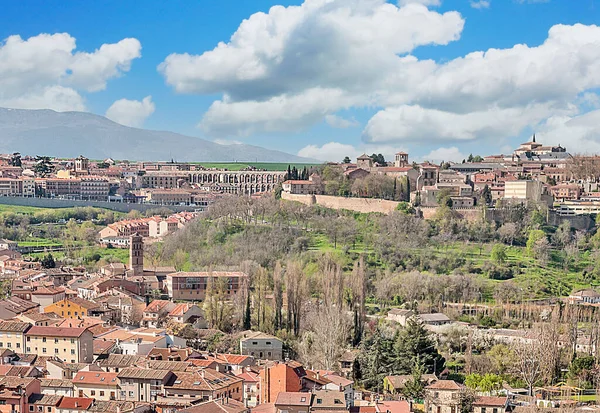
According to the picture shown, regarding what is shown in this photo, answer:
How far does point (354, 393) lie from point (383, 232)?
1866 cm

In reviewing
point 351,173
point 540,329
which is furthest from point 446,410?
point 351,173

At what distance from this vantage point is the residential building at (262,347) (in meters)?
24.5

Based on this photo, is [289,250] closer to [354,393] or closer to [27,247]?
[27,247]

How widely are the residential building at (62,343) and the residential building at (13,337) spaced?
13cm

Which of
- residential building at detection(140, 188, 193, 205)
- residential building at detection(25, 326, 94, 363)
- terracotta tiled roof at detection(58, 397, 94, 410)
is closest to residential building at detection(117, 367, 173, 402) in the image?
terracotta tiled roof at detection(58, 397, 94, 410)

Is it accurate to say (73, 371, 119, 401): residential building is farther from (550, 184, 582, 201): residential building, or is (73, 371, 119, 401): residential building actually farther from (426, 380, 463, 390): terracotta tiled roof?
(550, 184, 582, 201): residential building

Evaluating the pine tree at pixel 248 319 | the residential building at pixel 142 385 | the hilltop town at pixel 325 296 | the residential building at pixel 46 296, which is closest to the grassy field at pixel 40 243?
the hilltop town at pixel 325 296

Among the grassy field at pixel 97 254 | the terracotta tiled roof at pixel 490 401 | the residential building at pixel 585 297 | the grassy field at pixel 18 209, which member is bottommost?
the terracotta tiled roof at pixel 490 401

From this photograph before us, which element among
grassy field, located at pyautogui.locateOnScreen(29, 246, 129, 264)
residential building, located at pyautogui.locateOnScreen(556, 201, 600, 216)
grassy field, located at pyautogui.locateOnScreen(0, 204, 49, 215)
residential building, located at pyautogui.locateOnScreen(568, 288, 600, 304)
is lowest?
residential building, located at pyautogui.locateOnScreen(568, 288, 600, 304)

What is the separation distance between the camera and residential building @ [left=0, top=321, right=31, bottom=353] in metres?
23.0

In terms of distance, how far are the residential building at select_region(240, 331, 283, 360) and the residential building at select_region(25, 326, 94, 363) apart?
161 inches

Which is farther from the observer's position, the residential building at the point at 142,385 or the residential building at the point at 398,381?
the residential building at the point at 398,381

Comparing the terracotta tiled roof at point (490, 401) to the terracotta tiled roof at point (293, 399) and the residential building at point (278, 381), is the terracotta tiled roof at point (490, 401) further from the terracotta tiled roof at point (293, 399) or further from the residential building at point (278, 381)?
the terracotta tiled roof at point (293, 399)

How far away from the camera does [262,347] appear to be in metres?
24.7
